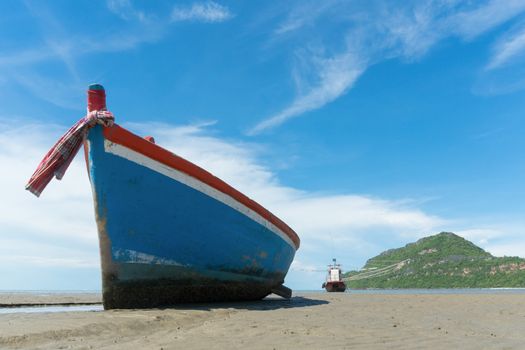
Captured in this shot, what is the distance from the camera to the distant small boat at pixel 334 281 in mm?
47656

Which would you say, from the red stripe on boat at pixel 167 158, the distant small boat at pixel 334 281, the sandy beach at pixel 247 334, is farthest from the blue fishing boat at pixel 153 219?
the distant small boat at pixel 334 281

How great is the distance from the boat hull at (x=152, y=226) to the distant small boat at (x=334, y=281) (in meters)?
39.2

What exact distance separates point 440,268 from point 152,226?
104928 millimetres

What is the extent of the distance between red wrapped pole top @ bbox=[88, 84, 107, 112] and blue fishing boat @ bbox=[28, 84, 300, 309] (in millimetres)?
19

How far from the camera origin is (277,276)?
14.6m

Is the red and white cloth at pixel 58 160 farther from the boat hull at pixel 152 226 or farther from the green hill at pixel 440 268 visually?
the green hill at pixel 440 268

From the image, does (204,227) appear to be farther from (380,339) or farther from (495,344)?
(495,344)

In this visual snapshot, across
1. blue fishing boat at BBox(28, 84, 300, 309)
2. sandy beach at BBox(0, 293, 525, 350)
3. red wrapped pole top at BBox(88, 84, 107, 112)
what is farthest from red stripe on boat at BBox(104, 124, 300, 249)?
sandy beach at BBox(0, 293, 525, 350)

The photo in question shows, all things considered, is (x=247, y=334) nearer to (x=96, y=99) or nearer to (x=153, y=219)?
(x=153, y=219)

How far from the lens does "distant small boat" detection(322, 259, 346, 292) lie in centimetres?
4766

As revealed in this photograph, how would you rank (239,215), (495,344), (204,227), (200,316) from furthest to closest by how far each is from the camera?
1. (239,215)
2. (204,227)
3. (200,316)
4. (495,344)

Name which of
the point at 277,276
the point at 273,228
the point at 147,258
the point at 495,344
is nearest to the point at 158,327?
the point at 147,258

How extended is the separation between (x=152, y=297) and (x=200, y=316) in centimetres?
213

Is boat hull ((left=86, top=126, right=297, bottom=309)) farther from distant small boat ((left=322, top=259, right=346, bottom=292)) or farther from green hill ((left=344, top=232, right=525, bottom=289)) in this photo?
green hill ((left=344, top=232, right=525, bottom=289))
